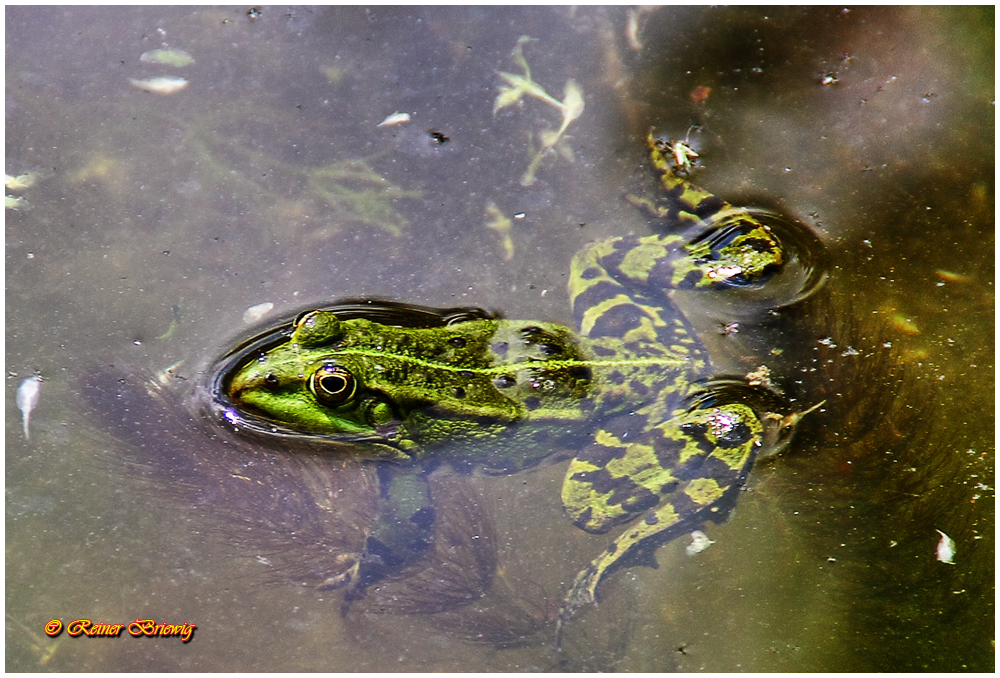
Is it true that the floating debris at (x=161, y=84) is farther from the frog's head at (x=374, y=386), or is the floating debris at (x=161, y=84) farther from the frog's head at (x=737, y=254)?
the frog's head at (x=737, y=254)

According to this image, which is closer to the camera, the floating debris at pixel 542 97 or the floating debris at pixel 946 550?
the floating debris at pixel 946 550

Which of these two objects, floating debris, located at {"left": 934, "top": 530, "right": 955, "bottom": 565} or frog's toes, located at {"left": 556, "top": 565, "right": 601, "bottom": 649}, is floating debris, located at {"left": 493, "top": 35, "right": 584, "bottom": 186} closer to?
frog's toes, located at {"left": 556, "top": 565, "right": 601, "bottom": 649}

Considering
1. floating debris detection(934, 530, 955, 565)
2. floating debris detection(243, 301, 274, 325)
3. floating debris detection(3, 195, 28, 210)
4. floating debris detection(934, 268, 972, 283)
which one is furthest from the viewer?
floating debris detection(934, 268, 972, 283)

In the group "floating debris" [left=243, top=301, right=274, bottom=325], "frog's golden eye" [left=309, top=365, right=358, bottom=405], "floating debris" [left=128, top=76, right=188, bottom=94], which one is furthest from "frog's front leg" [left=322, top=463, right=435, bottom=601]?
"floating debris" [left=128, top=76, right=188, bottom=94]

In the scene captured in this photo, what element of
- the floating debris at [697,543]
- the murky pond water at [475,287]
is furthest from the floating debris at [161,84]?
the floating debris at [697,543]

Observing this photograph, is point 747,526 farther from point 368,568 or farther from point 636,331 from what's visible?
point 368,568

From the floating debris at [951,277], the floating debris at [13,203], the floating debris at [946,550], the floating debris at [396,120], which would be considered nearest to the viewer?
the floating debris at [946,550]
